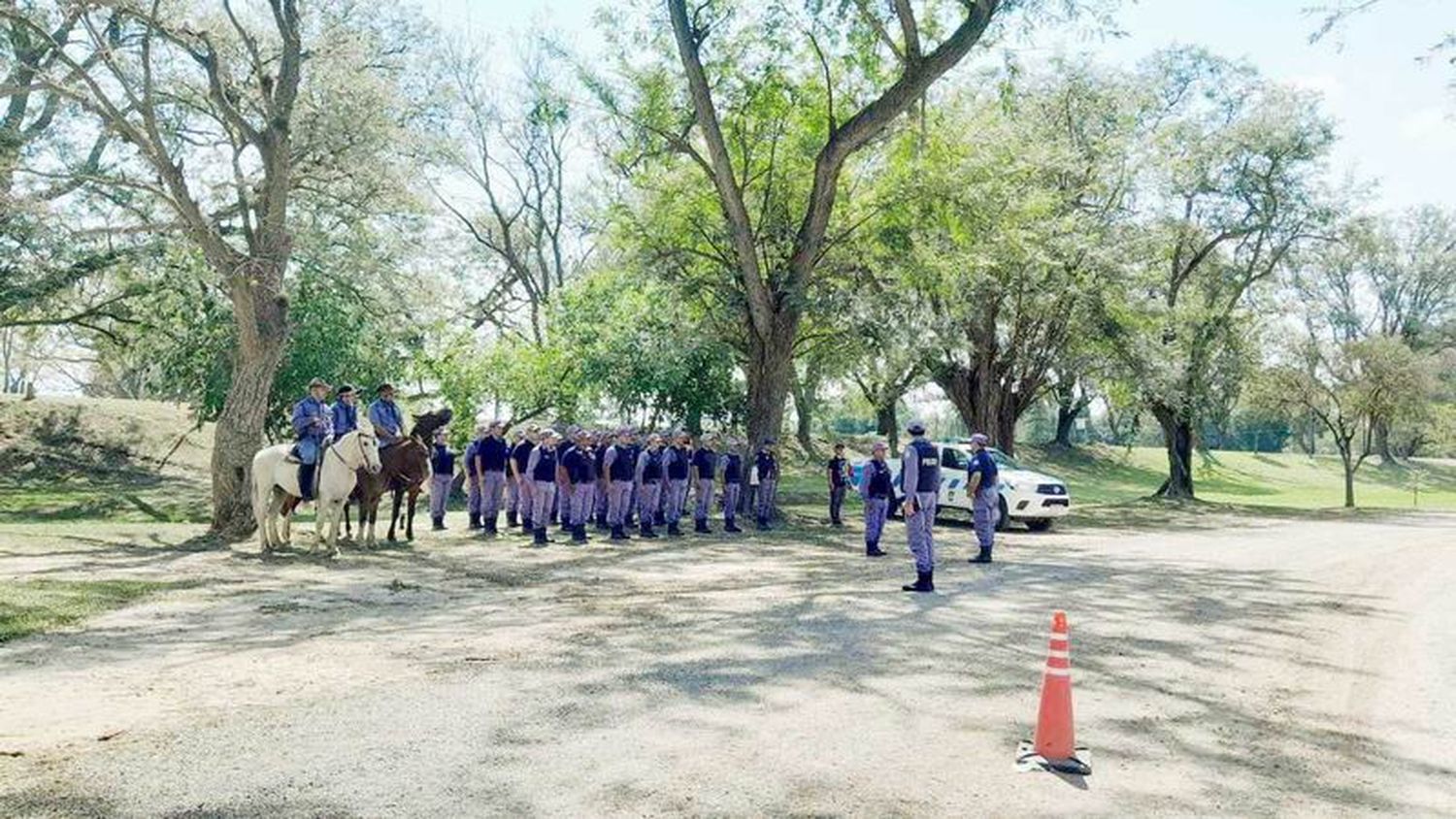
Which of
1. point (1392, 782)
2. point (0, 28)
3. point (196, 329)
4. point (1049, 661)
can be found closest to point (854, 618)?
point (1049, 661)

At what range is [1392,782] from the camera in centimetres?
638

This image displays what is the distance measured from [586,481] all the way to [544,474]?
0.76 m

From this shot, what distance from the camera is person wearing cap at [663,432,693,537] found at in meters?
21.4

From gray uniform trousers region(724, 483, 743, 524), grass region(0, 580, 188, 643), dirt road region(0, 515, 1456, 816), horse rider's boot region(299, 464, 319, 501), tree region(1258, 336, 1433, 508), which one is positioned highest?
tree region(1258, 336, 1433, 508)

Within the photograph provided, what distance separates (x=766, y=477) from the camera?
23875mm

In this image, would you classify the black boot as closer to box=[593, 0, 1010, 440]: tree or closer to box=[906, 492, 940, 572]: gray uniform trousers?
box=[906, 492, 940, 572]: gray uniform trousers

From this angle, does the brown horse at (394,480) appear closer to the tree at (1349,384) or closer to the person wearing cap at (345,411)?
the person wearing cap at (345,411)

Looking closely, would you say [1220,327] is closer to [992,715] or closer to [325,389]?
[325,389]

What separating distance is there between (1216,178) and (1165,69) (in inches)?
174

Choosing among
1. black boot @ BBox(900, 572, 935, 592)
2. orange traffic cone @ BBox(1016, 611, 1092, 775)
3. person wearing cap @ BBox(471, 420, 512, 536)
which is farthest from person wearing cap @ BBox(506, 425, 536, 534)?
orange traffic cone @ BBox(1016, 611, 1092, 775)

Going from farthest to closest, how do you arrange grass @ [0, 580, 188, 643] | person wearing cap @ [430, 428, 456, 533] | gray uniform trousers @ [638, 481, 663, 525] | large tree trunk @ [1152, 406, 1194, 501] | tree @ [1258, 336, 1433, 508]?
tree @ [1258, 336, 1433, 508] → large tree trunk @ [1152, 406, 1194, 501] → person wearing cap @ [430, 428, 456, 533] → gray uniform trousers @ [638, 481, 663, 525] → grass @ [0, 580, 188, 643]

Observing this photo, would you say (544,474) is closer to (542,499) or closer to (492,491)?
(542,499)

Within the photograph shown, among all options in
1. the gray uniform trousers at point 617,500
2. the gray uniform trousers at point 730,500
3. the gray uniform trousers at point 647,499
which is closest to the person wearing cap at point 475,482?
the gray uniform trousers at point 617,500

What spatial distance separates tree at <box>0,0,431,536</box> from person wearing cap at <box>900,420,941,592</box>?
11.3 meters
